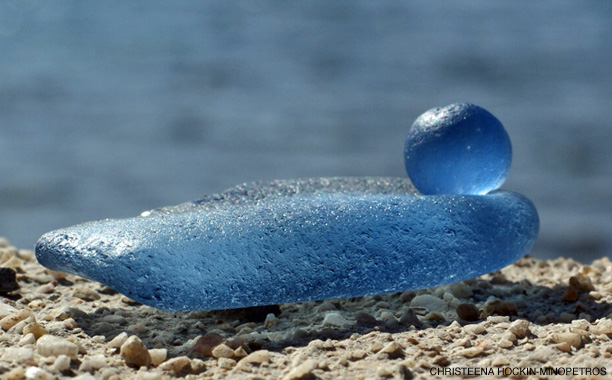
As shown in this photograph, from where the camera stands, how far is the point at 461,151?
2613mm

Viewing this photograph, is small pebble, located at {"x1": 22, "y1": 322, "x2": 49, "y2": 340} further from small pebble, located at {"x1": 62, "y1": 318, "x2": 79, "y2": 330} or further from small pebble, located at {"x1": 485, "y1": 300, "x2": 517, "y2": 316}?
small pebble, located at {"x1": 485, "y1": 300, "x2": 517, "y2": 316}

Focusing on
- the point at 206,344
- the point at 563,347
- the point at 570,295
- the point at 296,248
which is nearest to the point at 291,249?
the point at 296,248

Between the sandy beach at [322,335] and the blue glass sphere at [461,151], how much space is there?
345 mm

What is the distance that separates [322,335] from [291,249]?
27 cm

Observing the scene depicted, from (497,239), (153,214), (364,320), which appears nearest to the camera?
(364,320)

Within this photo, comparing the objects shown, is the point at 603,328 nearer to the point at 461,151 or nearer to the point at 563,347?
the point at 563,347

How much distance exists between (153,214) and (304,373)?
1.10 metres

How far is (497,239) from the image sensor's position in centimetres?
235

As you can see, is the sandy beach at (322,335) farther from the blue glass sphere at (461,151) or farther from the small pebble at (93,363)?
the blue glass sphere at (461,151)

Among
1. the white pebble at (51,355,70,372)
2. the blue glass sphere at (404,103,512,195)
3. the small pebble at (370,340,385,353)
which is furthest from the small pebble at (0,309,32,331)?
the blue glass sphere at (404,103,512,195)

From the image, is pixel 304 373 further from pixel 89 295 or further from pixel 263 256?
pixel 89 295

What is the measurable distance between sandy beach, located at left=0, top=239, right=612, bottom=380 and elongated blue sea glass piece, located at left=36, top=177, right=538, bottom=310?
0.32ft

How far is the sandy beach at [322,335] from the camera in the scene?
1719 millimetres

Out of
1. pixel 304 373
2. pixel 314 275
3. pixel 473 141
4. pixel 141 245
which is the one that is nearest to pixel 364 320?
pixel 314 275
